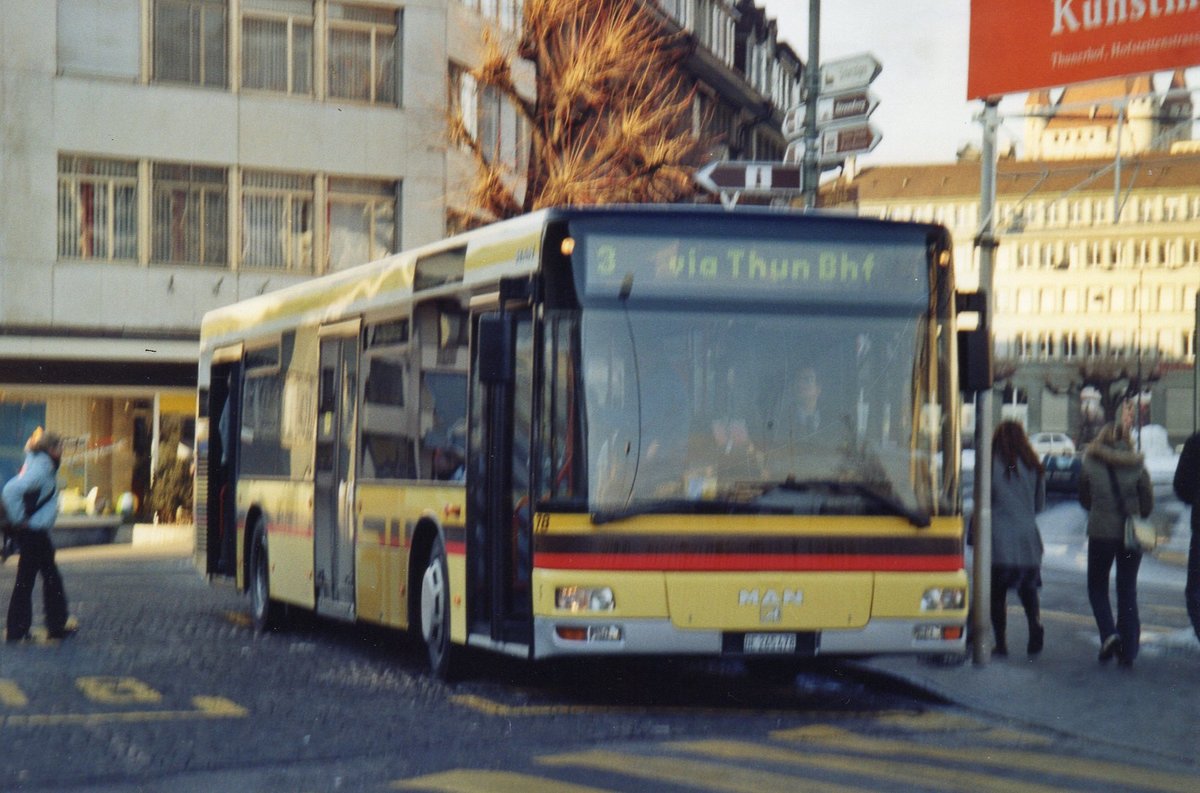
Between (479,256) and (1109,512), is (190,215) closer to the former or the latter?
(479,256)

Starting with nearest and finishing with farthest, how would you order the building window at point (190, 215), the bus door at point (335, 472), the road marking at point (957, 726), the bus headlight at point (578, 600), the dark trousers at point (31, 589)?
the road marking at point (957, 726), the bus headlight at point (578, 600), the bus door at point (335, 472), the dark trousers at point (31, 589), the building window at point (190, 215)

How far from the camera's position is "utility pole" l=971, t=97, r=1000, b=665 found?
13.5 m

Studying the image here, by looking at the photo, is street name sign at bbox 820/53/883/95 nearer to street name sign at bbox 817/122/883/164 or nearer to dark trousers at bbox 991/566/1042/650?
street name sign at bbox 817/122/883/164

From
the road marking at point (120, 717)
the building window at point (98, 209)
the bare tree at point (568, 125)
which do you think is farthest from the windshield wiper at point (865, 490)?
the building window at point (98, 209)

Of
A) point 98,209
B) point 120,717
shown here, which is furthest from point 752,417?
point 98,209

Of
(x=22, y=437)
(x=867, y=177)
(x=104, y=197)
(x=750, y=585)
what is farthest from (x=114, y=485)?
(x=867, y=177)

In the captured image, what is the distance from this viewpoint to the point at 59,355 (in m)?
36.7

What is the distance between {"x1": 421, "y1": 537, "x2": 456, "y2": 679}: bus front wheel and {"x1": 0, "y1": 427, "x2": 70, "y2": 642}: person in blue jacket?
14.9 ft

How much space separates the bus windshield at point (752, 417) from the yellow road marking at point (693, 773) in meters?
1.89

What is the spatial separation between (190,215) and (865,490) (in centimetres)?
2827

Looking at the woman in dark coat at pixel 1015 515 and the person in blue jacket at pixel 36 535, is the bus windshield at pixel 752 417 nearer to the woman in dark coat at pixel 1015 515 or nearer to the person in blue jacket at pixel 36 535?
the woman in dark coat at pixel 1015 515

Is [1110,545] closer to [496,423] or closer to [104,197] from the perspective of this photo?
[496,423]

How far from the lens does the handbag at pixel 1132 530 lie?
13734mm

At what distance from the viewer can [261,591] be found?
17.5 meters
